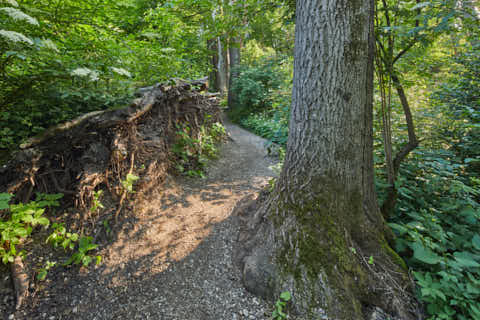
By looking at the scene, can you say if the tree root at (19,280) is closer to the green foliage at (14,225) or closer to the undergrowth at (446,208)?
the green foliage at (14,225)

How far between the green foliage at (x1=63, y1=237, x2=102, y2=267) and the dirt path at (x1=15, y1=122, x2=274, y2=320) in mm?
99

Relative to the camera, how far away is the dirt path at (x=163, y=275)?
1981mm

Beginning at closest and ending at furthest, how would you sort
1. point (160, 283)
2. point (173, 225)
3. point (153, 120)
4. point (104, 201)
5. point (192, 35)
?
point (160, 283)
point (104, 201)
point (173, 225)
point (153, 120)
point (192, 35)

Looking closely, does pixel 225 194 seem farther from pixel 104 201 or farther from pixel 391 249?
pixel 391 249

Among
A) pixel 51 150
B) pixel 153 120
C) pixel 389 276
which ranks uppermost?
pixel 153 120

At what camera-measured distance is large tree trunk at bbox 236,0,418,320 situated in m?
1.85

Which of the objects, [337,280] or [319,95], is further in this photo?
[319,95]

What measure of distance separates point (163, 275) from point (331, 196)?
2.05 metres

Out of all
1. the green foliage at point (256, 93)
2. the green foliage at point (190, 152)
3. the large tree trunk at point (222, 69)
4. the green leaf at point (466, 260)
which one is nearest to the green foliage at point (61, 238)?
the green foliage at point (190, 152)

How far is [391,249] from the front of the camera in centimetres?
210

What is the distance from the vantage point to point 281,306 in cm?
185

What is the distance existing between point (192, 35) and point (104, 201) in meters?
7.24

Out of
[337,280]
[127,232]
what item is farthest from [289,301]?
[127,232]

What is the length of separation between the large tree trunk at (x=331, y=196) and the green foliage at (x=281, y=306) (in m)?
0.06
